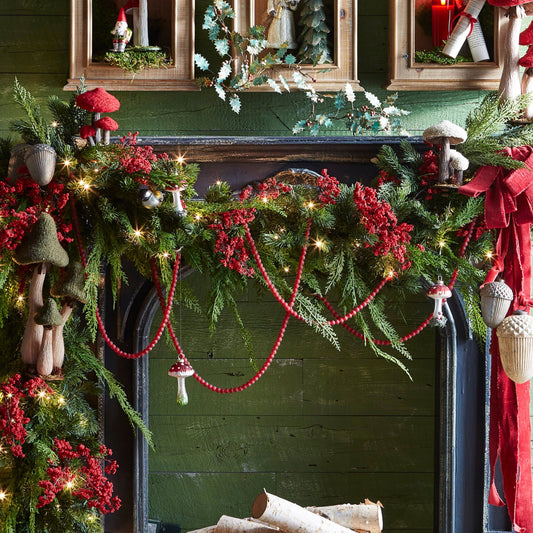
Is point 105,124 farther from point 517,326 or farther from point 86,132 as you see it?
point 517,326

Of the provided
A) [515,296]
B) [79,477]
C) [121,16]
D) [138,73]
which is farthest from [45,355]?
[515,296]

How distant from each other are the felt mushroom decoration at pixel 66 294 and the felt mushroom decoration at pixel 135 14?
1.01m

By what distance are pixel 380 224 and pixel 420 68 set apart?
0.93m

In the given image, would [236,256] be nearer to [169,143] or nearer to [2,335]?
[169,143]

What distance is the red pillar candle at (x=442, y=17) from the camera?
2719 mm

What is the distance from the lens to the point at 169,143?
246 centimetres

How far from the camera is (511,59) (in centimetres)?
252

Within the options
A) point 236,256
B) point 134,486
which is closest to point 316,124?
point 236,256

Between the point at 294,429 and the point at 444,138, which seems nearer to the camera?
the point at 444,138

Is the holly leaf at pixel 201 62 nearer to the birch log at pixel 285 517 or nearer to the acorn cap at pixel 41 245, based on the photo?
the acorn cap at pixel 41 245

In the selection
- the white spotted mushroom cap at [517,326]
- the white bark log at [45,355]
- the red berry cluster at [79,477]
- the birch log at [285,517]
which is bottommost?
the birch log at [285,517]

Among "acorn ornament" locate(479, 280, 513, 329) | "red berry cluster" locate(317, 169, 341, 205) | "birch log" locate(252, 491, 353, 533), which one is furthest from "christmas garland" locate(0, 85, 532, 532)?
"birch log" locate(252, 491, 353, 533)

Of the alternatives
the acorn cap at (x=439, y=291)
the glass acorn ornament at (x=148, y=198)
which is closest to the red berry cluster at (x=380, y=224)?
the acorn cap at (x=439, y=291)

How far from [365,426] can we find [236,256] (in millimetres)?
1199
